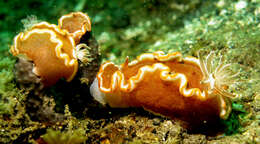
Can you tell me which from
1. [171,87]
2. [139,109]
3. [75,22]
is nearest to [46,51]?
[75,22]

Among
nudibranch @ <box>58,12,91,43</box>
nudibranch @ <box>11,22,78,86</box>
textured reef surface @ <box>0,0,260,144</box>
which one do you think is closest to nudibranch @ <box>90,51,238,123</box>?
textured reef surface @ <box>0,0,260,144</box>

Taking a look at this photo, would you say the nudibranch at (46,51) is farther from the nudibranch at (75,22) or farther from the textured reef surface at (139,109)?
the nudibranch at (75,22)

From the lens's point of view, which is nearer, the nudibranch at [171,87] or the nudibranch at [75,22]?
the nudibranch at [171,87]

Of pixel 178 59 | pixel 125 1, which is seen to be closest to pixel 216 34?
pixel 178 59

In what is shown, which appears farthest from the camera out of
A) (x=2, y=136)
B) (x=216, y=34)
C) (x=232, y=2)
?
(x=232, y=2)

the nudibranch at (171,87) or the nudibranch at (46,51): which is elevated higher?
the nudibranch at (46,51)

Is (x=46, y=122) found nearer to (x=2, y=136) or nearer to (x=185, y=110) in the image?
(x=2, y=136)

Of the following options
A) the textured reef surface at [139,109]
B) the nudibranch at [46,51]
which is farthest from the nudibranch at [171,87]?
the nudibranch at [46,51]
